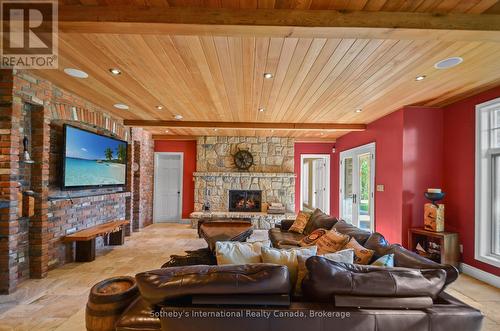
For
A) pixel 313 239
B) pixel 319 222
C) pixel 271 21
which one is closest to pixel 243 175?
pixel 319 222

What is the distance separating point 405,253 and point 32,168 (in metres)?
4.27

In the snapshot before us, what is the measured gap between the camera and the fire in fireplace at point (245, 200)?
7.24 metres

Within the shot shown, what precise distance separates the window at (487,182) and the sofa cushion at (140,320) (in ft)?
13.7

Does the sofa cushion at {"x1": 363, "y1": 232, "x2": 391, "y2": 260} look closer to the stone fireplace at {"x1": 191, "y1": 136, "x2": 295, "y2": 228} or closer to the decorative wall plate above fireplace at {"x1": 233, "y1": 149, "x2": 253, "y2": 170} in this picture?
the stone fireplace at {"x1": 191, "y1": 136, "x2": 295, "y2": 228}

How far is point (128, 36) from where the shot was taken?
2.16 metres

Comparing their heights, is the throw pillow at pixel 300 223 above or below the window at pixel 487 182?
below

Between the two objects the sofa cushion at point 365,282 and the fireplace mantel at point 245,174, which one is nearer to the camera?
the sofa cushion at point 365,282

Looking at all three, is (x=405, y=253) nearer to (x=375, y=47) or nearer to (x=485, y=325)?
(x=485, y=325)

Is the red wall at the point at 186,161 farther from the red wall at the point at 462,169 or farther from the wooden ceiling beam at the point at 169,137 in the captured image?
the red wall at the point at 462,169

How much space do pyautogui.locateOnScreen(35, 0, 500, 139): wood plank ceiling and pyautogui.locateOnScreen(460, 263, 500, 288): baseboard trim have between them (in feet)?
8.02

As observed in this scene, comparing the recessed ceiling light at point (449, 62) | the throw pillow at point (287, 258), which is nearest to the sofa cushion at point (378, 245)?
the throw pillow at point (287, 258)

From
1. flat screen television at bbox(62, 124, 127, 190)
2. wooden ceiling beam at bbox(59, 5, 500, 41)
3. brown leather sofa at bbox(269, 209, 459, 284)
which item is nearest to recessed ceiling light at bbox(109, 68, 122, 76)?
wooden ceiling beam at bbox(59, 5, 500, 41)

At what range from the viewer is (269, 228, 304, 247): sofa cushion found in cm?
370

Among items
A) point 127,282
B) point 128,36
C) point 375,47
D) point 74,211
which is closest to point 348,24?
point 375,47
